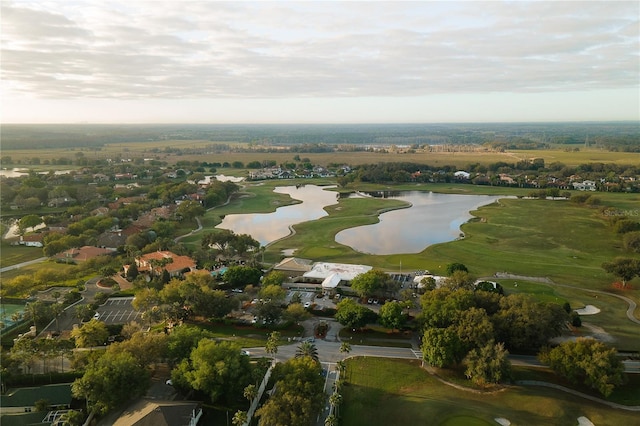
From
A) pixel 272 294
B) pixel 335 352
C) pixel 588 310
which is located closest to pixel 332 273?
pixel 272 294

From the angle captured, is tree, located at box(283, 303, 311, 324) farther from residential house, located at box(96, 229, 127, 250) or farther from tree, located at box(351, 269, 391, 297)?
residential house, located at box(96, 229, 127, 250)

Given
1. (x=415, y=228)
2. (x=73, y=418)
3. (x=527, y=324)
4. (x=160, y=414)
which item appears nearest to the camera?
(x=160, y=414)

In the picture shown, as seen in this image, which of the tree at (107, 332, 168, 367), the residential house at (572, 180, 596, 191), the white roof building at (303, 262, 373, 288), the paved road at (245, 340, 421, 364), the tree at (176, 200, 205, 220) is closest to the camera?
the tree at (107, 332, 168, 367)

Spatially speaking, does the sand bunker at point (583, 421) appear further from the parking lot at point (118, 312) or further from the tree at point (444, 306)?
the parking lot at point (118, 312)

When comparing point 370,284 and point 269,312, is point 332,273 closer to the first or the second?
point 370,284

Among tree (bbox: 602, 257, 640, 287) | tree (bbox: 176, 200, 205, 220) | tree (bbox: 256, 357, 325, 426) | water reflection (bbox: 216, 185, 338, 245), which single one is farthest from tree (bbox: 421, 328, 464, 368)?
tree (bbox: 176, 200, 205, 220)

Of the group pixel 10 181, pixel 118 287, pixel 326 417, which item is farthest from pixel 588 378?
pixel 10 181
